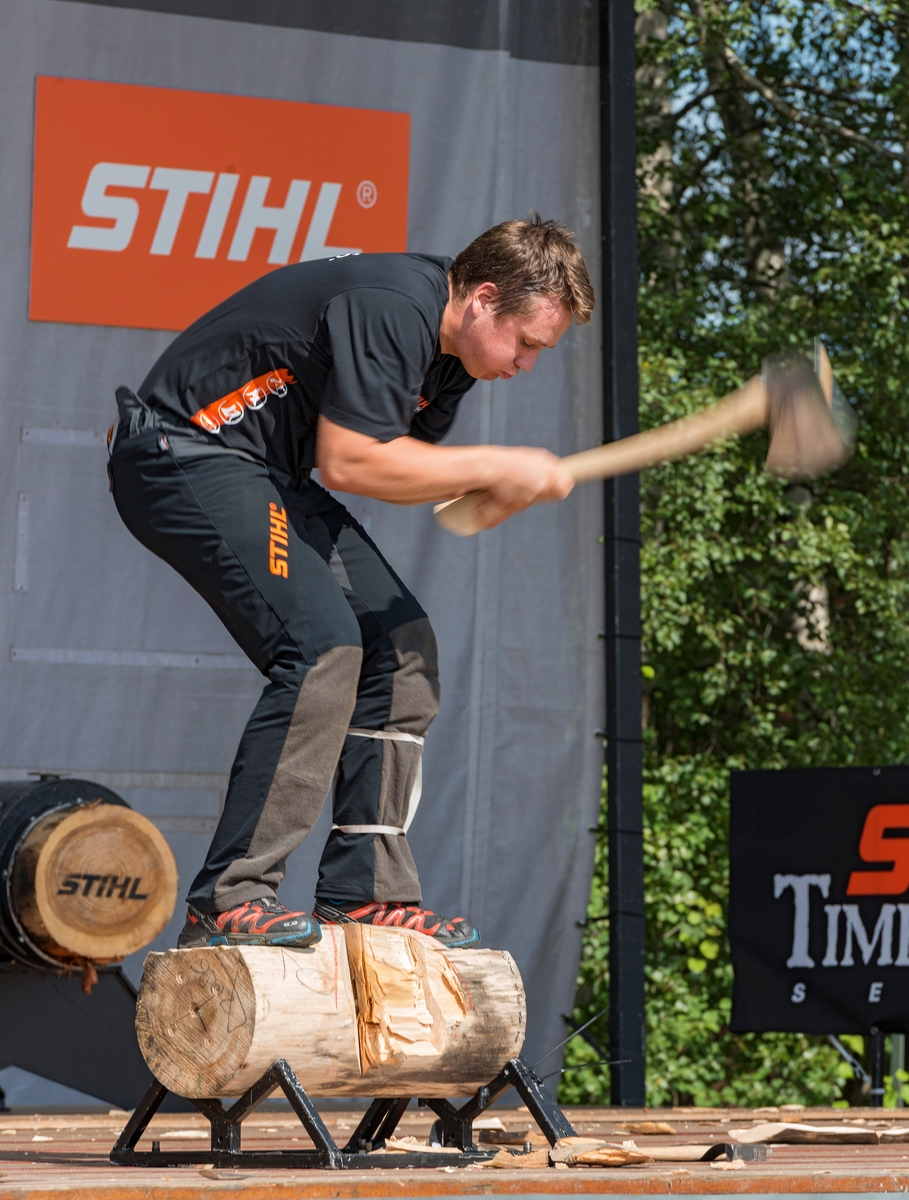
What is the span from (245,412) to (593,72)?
3.40 m

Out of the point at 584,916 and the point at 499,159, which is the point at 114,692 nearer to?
the point at 584,916

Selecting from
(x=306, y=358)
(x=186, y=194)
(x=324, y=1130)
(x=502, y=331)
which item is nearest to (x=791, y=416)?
(x=502, y=331)

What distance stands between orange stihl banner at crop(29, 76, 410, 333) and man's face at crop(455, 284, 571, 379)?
2.59 m

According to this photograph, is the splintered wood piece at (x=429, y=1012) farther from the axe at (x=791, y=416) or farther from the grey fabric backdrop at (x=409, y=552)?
the grey fabric backdrop at (x=409, y=552)

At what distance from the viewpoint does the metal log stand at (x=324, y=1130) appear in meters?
2.21

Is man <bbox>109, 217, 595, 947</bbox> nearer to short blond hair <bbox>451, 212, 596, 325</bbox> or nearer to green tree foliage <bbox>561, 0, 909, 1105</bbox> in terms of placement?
short blond hair <bbox>451, 212, 596, 325</bbox>

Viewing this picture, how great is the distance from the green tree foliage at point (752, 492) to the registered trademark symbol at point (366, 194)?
4.35 metres

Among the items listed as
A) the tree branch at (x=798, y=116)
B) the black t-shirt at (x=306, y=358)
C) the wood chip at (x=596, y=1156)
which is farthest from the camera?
the tree branch at (x=798, y=116)

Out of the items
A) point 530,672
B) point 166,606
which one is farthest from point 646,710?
point 166,606

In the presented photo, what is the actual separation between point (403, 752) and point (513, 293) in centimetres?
79

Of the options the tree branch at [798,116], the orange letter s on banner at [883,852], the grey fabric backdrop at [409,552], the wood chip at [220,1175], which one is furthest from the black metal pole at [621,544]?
the tree branch at [798,116]

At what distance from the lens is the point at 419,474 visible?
2.46 meters

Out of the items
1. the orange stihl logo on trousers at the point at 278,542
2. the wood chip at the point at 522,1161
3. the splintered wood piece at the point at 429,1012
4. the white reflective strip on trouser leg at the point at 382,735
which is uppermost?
the orange stihl logo on trousers at the point at 278,542

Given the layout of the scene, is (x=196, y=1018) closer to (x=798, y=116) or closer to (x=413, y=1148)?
(x=413, y=1148)
